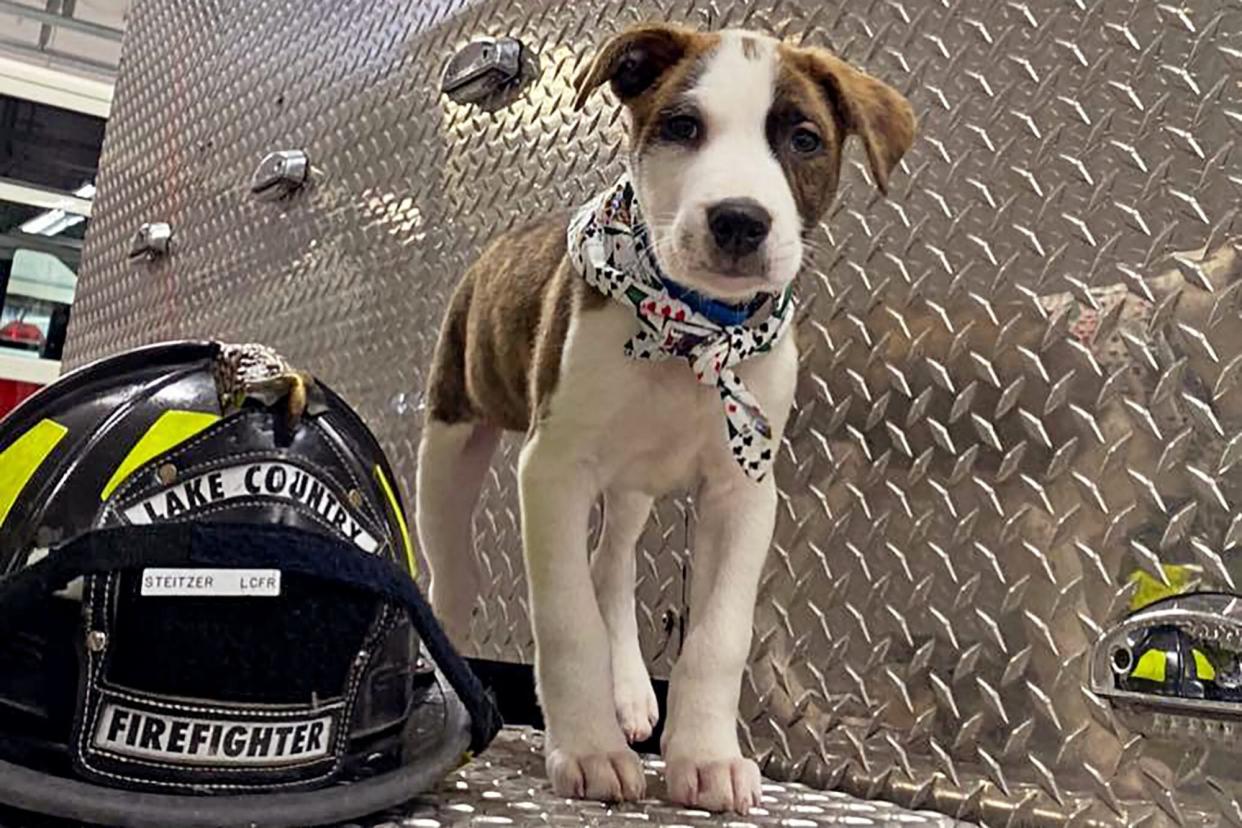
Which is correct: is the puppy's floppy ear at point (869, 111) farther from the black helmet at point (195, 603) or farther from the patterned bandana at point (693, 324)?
the black helmet at point (195, 603)

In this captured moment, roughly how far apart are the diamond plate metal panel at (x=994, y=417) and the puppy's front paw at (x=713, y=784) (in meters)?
0.28

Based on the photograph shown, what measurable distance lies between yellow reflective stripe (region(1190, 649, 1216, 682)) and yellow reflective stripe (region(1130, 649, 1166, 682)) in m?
0.03

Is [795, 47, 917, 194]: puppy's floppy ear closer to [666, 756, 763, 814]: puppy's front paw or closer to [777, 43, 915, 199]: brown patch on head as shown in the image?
[777, 43, 915, 199]: brown patch on head

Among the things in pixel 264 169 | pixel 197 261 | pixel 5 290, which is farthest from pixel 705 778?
pixel 5 290

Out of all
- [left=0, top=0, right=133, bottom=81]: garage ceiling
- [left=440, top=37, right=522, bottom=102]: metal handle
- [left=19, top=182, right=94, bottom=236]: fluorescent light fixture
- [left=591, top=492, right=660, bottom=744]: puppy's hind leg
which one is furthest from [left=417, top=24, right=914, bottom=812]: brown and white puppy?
[left=0, top=0, right=133, bottom=81]: garage ceiling

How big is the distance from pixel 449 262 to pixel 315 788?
1321 millimetres

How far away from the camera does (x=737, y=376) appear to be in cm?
119

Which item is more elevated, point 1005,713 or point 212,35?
point 212,35

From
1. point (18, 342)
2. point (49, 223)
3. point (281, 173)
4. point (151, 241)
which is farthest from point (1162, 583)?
point (49, 223)

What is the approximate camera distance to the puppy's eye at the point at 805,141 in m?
1.16

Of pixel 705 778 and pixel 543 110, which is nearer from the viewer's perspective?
pixel 705 778

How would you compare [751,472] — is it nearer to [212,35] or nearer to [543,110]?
[543,110]

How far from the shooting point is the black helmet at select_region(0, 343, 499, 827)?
771mm

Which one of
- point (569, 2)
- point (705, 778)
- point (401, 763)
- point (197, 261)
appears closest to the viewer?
point (401, 763)
